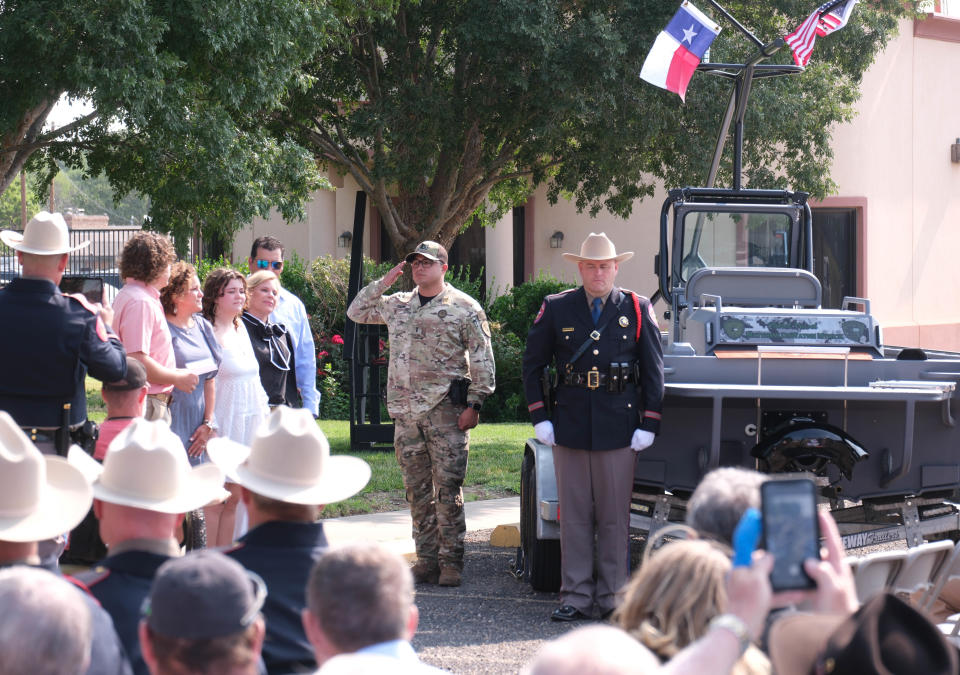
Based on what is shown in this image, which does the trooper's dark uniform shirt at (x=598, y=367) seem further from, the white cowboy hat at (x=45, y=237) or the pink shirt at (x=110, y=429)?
the white cowboy hat at (x=45, y=237)

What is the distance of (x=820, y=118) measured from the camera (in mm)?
17797

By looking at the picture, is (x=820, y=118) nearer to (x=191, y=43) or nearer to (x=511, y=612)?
(x=191, y=43)

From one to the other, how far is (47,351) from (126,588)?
93.0 inches

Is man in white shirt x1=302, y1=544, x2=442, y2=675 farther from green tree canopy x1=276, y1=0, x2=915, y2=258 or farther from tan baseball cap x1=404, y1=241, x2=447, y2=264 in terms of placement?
green tree canopy x1=276, y1=0, x2=915, y2=258

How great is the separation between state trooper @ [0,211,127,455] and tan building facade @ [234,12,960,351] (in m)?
16.9

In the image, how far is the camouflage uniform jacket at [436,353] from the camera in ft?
22.8

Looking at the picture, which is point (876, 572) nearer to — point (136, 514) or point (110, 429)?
point (136, 514)

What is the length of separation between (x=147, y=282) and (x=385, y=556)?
3.85 meters

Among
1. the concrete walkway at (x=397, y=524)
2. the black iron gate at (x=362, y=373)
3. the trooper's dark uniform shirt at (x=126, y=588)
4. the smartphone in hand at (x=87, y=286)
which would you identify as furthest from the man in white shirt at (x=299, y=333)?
the trooper's dark uniform shirt at (x=126, y=588)

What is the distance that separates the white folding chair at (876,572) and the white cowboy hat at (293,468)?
5.84ft

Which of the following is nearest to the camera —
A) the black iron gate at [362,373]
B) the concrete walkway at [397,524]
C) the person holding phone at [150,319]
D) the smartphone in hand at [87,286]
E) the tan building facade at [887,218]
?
the person holding phone at [150,319]

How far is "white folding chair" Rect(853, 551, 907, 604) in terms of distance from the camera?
3.99 meters

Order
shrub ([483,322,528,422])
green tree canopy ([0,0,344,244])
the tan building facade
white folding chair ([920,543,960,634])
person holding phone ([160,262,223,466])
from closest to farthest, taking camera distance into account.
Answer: white folding chair ([920,543,960,634]) → person holding phone ([160,262,223,466]) → green tree canopy ([0,0,344,244]) → shrub ([483,322,528,422]) → the tan building facade

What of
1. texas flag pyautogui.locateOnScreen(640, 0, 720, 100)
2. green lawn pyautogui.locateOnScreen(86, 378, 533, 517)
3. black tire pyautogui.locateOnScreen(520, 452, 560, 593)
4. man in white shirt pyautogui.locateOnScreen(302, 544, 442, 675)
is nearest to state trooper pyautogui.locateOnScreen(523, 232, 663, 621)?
black tire pyautogui.locateOnScreen(520, 452, 560, 593)
